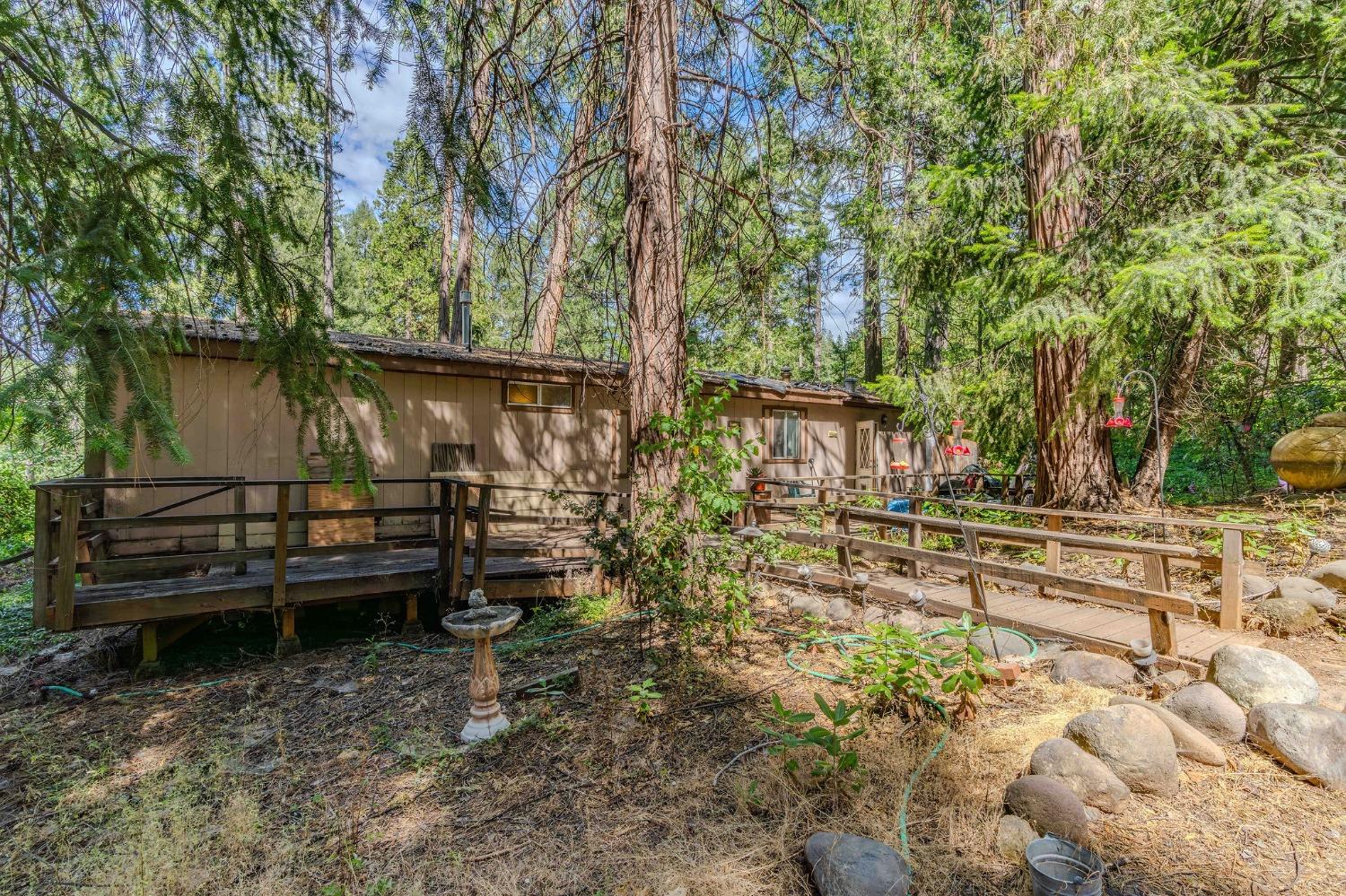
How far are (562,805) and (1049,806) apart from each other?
2.07m

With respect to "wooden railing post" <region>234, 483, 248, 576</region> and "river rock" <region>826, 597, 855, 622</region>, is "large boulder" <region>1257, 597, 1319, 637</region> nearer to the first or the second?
"river rock" <region>826, 597, 855, 622</region>

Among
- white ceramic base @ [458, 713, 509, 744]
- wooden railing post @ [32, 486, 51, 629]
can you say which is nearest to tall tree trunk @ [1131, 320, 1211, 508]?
white ceramic base @ [458, 713, 509, 744]

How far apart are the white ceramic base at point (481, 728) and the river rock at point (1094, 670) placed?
11.1ft

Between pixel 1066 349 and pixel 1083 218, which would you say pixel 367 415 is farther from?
pixel 1083 218

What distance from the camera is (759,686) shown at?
4000 mm

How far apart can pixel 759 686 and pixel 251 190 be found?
3964mm

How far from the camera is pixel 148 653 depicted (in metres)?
4.95

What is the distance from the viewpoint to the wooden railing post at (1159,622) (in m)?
3.99

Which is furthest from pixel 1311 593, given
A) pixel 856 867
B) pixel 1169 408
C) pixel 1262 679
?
pixel 856 867

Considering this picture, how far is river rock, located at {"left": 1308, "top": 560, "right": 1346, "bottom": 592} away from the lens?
5133 millimetres

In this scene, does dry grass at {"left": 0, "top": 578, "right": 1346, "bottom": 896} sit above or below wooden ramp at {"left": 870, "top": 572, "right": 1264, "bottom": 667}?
below

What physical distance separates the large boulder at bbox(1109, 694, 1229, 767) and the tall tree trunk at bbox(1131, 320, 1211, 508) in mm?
6173

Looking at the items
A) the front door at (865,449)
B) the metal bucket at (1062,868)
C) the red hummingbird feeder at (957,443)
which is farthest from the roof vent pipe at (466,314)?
the metal bucket at (1062,868)

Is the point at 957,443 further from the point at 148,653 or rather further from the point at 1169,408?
the point at 148,653
